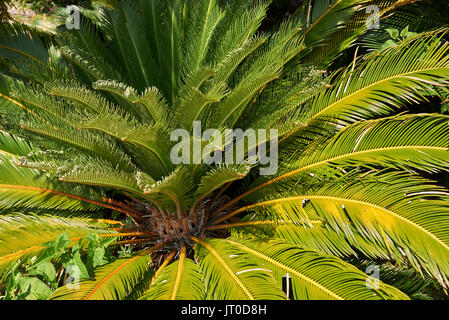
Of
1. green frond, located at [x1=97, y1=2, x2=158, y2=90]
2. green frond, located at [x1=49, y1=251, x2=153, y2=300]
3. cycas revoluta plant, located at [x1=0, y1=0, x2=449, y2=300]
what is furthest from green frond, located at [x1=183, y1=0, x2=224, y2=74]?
green frond, located at [x1=49, y1=251, x2=153, y2=300]

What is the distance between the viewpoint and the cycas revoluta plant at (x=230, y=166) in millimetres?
1979

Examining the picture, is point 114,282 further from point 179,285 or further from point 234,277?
point 234,277

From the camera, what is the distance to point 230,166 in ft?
7.06

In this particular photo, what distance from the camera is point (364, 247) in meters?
2.10

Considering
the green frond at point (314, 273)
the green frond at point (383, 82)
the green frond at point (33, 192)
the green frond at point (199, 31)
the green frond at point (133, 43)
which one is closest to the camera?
the green frond at point (314, 273)

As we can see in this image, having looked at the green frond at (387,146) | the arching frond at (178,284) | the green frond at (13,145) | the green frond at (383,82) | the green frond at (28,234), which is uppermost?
the green frond at (383,82)

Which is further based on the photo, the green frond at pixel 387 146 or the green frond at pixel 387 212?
the green frond at pixel 387 146

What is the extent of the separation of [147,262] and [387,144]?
1.67 m

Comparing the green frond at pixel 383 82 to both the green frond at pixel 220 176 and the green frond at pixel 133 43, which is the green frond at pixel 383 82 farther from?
the green frond at pixel 133 43

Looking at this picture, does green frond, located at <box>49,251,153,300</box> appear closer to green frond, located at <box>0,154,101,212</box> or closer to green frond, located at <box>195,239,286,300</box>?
green frond, located at <box>195,239,286,300</box>

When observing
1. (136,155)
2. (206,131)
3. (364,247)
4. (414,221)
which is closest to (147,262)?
(136,155)

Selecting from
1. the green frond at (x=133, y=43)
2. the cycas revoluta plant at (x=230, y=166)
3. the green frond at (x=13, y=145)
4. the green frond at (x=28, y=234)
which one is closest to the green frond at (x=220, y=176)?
the cycas revoluta plant at (x=230, y=166)

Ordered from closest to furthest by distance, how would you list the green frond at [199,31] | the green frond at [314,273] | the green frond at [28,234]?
the green frond at [314,273]
the green frond at [28,234]
the green frond at [199,31]

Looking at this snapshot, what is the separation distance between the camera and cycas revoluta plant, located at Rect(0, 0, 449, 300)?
1979mm
